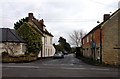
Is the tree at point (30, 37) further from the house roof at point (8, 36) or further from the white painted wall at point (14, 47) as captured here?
the white painted wall at point (14, 47)

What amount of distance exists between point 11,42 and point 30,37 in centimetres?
823

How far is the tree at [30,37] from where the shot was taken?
62938 millimetres

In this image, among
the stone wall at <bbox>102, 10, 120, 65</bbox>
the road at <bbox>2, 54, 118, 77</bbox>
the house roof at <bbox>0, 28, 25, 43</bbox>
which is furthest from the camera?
the house roof at <bbox>0, 28, 25, 43</bbox>

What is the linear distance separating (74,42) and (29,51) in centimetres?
8251

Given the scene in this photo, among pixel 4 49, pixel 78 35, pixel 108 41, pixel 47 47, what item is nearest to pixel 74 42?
pixel 78 35

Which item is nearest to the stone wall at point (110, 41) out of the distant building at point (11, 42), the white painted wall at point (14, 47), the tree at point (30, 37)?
the distant building at point (11, 42)

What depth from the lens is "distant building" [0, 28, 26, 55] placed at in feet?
179

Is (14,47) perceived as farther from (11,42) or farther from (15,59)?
(15,59)

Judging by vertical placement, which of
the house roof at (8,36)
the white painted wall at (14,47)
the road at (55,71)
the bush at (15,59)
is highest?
the house roof at (8,36)

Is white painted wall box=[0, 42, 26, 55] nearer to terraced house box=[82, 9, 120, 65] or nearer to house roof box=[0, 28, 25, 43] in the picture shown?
house roof box=[0, 28, 25, 43]

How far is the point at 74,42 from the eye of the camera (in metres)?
145

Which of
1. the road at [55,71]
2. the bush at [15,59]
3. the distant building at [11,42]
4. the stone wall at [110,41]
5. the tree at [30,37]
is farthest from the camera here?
the tree at [30,37]

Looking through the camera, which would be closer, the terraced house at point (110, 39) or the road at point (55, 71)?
the road at point (55, 71)

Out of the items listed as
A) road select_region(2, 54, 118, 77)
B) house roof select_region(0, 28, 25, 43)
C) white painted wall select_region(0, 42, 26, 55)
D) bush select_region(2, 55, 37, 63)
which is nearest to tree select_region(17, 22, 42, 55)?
house roof select_region(0, 28, 25, 43)
